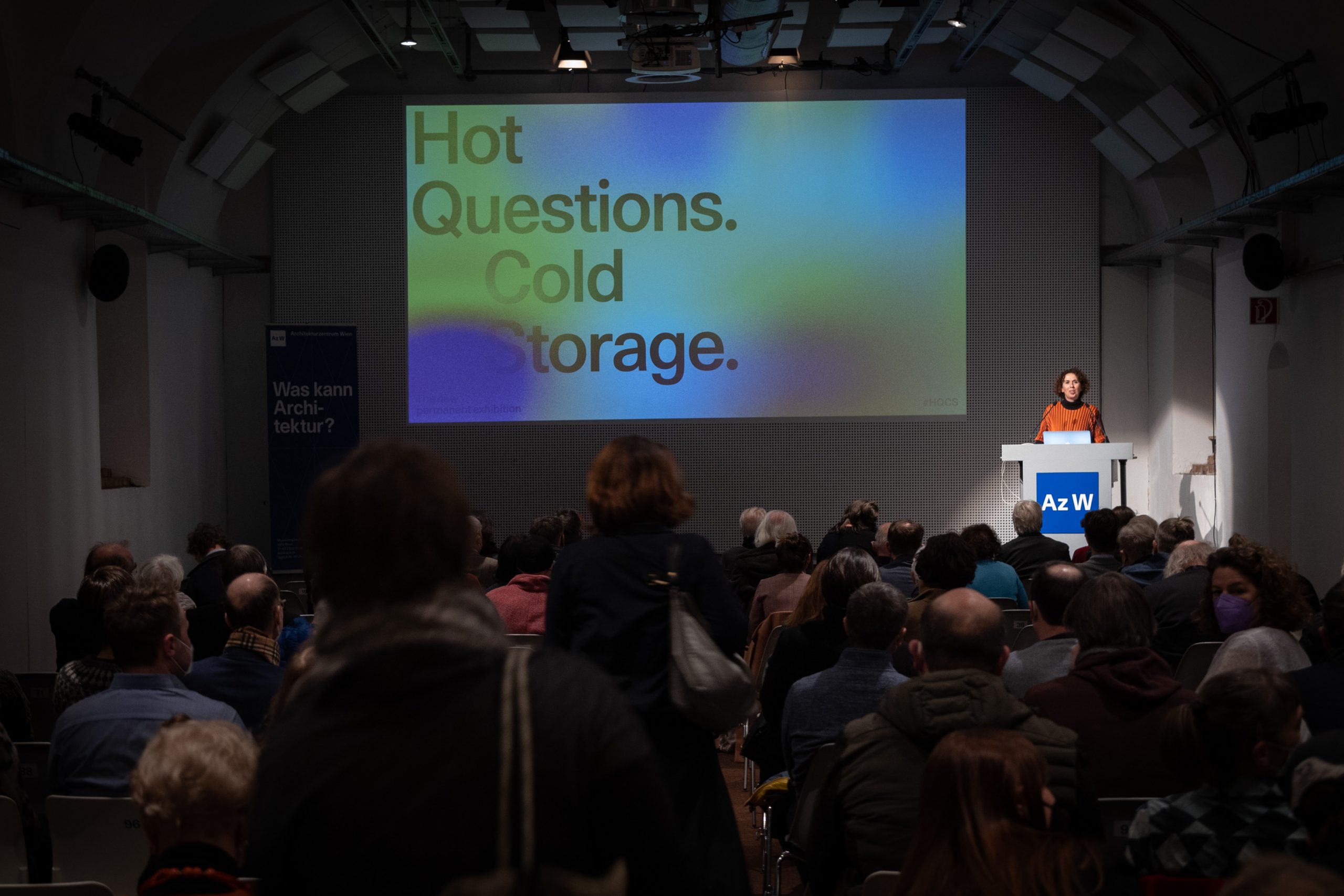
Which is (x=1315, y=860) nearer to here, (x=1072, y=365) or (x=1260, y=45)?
(x=1260, y=45)

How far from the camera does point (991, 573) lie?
19.4ft

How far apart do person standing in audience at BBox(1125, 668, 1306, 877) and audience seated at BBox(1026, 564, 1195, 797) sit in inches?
22.8

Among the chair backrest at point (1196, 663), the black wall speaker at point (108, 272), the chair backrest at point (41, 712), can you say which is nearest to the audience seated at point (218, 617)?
the chair backrest at point (41, 712)

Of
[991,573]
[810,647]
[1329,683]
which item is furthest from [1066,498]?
[1329,683]

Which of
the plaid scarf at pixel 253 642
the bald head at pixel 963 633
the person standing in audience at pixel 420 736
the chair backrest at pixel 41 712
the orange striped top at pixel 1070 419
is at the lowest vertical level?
the chair backrest at pixel 41 712

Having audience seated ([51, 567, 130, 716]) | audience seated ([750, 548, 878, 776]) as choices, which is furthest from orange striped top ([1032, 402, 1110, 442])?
audience seated ([51, 567, 130, 716])

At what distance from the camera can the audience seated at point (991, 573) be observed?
589cm

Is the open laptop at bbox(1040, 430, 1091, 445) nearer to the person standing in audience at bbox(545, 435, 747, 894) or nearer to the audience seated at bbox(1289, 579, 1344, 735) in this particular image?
the audience seated at bbox(1289, 579, 1344, 735)

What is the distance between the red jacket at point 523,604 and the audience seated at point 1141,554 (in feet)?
8.44

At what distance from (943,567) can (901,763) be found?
221 centimetres

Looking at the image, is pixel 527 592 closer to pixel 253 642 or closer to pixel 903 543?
pixel 253 642

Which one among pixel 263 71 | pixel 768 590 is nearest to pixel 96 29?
pixel 263 71

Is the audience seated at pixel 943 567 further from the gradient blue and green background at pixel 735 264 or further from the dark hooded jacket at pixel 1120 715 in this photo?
the gradient blue and green background at pixel 735 264

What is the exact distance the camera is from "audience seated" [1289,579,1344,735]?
306 cm
